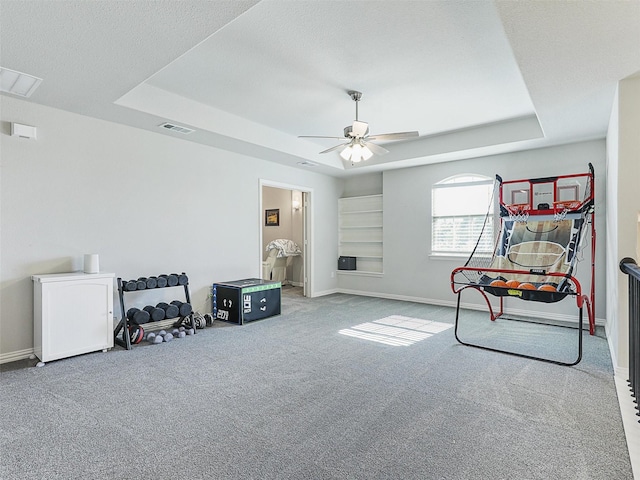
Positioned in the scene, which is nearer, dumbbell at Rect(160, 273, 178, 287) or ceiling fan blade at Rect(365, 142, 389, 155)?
ceiling fan blade at Rect(365, 142, 389, 155)

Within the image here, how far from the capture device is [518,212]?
4887 millimetres

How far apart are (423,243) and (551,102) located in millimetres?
3358

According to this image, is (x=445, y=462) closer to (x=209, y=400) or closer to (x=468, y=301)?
(x=209, y=400)

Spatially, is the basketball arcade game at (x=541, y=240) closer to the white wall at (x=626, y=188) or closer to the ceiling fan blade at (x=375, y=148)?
the white wall at (x=626, y=188)

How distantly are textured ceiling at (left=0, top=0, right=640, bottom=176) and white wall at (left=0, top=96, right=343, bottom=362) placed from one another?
30 centimetres

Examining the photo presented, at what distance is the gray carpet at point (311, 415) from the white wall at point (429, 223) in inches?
71.2

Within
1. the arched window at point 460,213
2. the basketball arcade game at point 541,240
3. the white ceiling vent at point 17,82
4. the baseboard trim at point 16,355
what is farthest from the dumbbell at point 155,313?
the arched window at point 460,213

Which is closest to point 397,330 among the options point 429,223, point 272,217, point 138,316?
point 429,223

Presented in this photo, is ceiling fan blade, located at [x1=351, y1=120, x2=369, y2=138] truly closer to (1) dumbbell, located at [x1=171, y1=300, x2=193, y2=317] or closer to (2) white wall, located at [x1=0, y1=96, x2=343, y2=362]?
(2) white wall, located at [x1=0, y1=96, x2=343, y2=362]

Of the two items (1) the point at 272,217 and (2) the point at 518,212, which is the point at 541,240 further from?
(1) the point at 272,217

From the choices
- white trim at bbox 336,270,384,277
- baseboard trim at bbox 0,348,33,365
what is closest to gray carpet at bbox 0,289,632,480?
baseboard trim at bbox 0,348,33,365

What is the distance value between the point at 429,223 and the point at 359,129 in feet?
10.1

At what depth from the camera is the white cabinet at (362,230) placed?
725 cm

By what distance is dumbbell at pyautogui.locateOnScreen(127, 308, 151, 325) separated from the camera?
4.04 m
